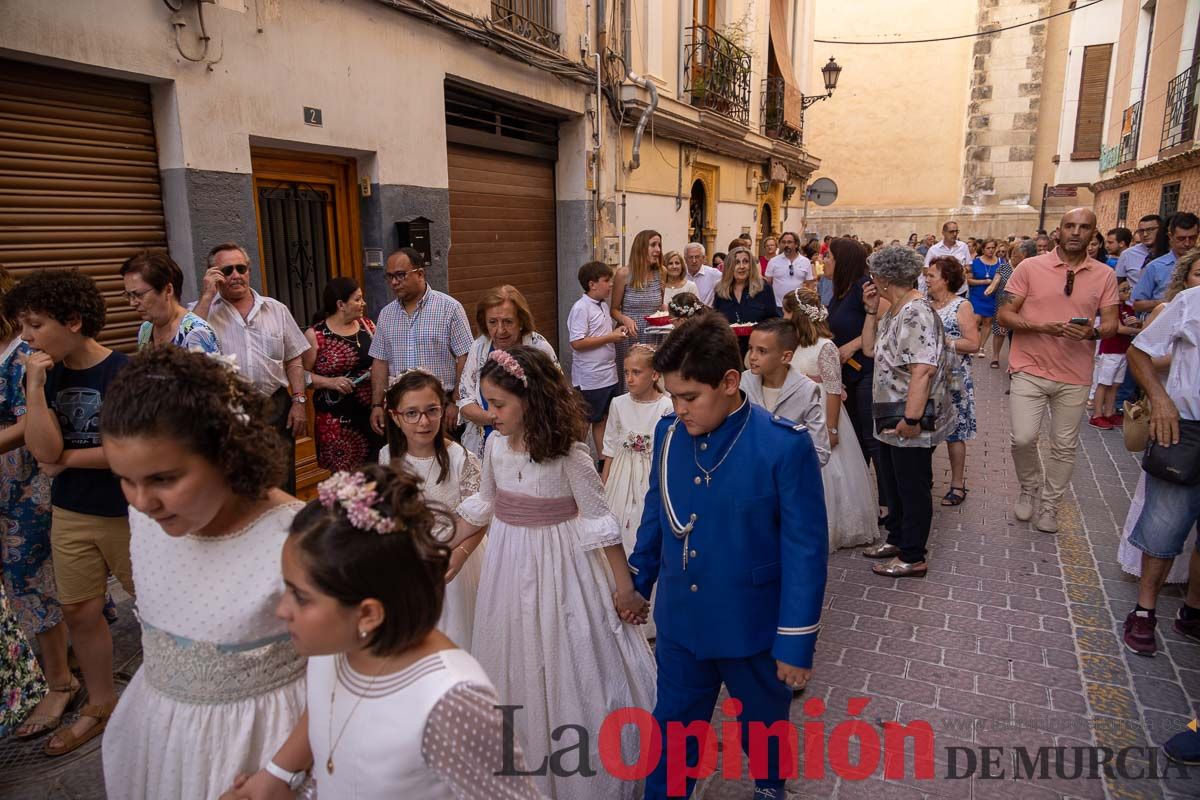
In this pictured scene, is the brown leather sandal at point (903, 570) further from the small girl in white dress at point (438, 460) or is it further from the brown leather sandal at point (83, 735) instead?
the brown leather sandal at point (83, 735)

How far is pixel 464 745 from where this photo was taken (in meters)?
1.46

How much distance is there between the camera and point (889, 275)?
4.66 metres

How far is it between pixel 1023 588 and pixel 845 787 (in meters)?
2.30

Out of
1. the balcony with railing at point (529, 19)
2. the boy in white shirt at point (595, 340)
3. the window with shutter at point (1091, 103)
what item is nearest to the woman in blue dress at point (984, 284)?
the balcony with railing at point (529, 19)

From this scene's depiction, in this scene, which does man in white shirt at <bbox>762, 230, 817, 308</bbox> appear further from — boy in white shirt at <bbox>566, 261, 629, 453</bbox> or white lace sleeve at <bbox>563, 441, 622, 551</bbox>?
white lace sleeve at <bbox>563, 441, 622, 551</bbox>

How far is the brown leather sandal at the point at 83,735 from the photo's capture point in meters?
3.17

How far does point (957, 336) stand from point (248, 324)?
15.4 ft

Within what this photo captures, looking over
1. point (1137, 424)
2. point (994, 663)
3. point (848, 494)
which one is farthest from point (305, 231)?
point (1137, 424)

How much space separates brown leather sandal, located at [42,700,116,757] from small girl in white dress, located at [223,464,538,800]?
2279mm

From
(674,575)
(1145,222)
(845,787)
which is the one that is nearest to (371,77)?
(674,575)

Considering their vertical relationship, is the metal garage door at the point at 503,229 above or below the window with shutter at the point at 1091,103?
below

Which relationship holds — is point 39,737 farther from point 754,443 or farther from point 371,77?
point 371,77

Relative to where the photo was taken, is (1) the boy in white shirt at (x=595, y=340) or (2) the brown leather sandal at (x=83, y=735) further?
(1) the boy in white shirt at (x=595, y=340)

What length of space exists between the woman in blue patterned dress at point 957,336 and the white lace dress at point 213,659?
4325mm
